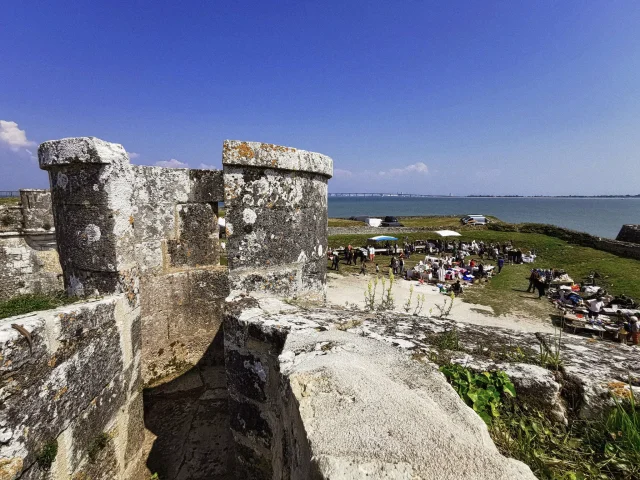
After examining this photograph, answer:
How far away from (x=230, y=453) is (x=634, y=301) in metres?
16.9

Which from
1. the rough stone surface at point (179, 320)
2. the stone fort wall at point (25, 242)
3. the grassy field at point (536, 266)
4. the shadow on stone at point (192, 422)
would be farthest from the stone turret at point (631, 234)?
the stone fort wall at point (25, 242)

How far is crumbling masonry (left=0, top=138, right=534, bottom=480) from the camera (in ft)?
4.30

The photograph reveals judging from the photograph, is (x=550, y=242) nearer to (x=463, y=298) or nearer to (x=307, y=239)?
(x=463, y=298)

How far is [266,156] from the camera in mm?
3064

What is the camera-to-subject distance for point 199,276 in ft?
17.2

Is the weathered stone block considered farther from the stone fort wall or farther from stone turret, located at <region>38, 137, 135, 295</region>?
the stone fort wall

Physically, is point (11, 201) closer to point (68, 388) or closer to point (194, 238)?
point (194, 238)

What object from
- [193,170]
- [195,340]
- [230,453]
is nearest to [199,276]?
[195,340]

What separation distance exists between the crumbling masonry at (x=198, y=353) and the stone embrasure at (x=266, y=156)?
13mm

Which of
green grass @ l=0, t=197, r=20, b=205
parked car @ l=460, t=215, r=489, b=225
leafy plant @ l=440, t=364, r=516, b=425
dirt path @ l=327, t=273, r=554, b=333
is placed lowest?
dirt path @ l=327, t=273, r=554, b=333

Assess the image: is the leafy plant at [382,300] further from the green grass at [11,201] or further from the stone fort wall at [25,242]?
the green grass at [11,201]

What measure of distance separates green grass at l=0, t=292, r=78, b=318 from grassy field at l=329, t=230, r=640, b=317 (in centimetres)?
1398

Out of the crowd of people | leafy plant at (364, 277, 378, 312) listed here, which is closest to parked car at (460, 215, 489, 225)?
the crowd of people

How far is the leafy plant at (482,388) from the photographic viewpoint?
171 centimetres
